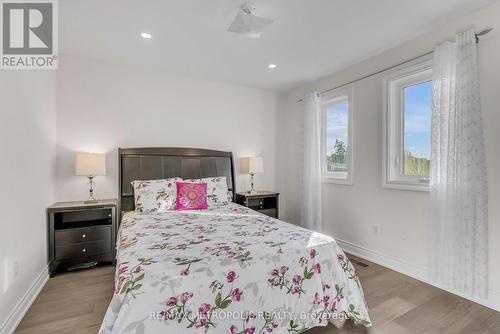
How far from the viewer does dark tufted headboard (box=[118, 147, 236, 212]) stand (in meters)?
3.15

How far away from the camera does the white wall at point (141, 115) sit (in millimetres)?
3006

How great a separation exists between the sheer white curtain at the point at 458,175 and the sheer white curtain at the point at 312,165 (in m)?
1.49

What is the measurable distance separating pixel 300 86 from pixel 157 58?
2252mm

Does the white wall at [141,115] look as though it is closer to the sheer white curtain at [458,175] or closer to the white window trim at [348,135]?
the white window trim at [348,135]

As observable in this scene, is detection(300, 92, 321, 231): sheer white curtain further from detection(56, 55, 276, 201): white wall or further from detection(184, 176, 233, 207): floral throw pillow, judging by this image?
detection(184, 176, 233, 207): floral throw pillow

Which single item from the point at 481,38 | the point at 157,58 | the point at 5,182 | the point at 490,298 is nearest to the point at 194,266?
the point at 5,182

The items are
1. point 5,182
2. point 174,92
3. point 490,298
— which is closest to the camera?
point 5,182

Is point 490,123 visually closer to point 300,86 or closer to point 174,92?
point 300,86

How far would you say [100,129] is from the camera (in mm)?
3160

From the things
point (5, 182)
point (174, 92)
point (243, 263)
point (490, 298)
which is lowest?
point (490, 298)

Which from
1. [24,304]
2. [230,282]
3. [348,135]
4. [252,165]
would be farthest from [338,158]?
[24,304]

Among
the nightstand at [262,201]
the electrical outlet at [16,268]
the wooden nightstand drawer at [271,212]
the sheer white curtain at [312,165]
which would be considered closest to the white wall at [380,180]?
the sheer white curtain at [312,165]

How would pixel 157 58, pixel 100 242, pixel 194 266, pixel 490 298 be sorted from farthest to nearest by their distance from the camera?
pixel 157 58
pixel 100 242
pixel 490 298
pixel 194 266

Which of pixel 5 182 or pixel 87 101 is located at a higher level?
pixel 87 101
